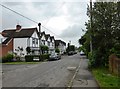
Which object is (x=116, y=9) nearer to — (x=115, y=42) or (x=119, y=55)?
(x=115, y=42)

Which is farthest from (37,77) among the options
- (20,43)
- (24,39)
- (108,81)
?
(20,43)

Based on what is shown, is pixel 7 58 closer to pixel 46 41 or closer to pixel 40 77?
pixel 40 77

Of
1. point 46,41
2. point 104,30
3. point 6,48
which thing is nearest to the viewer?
point 104,30

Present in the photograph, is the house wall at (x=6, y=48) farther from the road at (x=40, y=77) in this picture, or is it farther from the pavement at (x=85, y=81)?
the pavement at (x=85, y=81)

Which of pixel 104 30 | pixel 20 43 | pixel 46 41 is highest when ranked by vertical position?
pixel 46 41

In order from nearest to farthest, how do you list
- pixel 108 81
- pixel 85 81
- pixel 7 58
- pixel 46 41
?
pixel 108 81
pixel 85 81
pixel 7 58
pixel 46 41

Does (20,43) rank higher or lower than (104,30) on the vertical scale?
higher

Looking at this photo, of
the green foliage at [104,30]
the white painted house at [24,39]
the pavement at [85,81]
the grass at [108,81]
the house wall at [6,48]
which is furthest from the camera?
the white painted house at [24,39]

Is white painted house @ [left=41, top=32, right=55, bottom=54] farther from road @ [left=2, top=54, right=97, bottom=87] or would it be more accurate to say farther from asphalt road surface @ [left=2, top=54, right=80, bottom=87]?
asphalt road surface @ [left=2, top=54, right=80, bottom=87]

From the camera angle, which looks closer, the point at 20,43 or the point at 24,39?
the point at 24,39

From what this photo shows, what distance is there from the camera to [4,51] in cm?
6106

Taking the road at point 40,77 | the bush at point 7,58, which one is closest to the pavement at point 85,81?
the road at point 40,77

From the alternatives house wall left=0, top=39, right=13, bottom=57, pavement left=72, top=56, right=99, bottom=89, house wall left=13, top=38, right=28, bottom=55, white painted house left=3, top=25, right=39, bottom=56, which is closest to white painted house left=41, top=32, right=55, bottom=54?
white painted house left=3, top=25, right=39, bottom=56

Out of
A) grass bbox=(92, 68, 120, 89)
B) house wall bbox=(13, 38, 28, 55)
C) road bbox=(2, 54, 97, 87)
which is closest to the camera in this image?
grass bbox=(92, 68, 120, 89)
